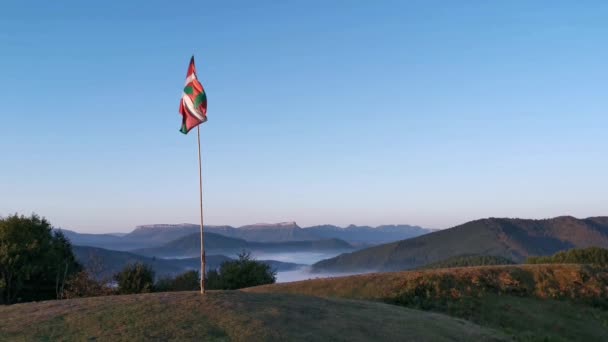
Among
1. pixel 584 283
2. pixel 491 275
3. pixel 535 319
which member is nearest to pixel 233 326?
pixel 535 319

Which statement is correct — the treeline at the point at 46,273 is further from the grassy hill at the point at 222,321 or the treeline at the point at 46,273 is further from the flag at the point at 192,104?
the flag at the point at 192,104

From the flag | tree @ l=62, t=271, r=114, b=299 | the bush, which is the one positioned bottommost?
the bush

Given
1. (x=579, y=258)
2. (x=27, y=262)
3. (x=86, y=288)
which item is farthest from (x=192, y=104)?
(x=579, y=258)

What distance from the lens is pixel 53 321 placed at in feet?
62.7

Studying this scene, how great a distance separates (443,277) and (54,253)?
42.4m

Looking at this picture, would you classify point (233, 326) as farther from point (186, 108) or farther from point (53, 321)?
point (186, 108)

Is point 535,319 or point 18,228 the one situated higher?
point 18,228

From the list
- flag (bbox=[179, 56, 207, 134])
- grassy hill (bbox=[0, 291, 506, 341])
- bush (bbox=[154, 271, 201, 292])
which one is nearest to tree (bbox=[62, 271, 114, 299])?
bush (bbox=[154, 271, 201, 292])

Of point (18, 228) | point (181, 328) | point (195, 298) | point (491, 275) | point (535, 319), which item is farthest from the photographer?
point (18, 228)

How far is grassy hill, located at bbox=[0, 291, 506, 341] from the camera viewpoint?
58.2 feet

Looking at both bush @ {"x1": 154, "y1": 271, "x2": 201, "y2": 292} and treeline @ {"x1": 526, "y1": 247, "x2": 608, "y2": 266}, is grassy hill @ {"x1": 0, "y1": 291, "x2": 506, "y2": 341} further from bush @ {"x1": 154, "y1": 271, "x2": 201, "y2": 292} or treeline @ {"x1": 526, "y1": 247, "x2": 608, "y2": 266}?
treeline @ {"x1": 526, "y1": 247, "x2": 608, "y2": 266}

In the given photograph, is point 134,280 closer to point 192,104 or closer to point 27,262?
point 27,262

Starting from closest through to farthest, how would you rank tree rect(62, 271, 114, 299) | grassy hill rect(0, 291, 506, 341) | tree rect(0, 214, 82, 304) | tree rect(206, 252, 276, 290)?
1. grassy hill rect(0, 291, 506, 341)
2. tree rect(62, 271, 114, 299)
3. tree rect(0, 214, 82, 304)
4. tree rect(206, 252, 276, 290)

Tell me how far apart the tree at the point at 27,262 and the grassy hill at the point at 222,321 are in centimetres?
3342
